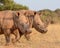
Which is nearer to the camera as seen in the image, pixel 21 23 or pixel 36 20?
pixel 21 23

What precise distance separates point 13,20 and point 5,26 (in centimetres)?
45

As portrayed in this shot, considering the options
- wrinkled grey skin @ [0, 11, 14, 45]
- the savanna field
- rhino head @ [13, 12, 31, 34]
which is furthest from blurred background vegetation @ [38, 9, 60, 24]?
wrinkled grey skin @ [0, 11, 14, 45]

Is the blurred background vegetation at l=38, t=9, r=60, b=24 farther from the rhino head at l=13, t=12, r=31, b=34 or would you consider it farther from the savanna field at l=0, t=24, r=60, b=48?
the rhino head at l=13, t=12, r=31, b=34

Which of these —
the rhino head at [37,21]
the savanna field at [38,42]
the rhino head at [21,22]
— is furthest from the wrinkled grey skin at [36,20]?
the rhino head at [21,22]

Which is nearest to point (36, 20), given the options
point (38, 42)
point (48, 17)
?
point (38, 42)

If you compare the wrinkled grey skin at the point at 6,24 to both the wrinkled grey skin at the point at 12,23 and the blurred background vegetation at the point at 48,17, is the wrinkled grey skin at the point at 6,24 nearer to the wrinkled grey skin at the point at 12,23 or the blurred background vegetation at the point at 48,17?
the wrinkled grey skin at the point at 12,23

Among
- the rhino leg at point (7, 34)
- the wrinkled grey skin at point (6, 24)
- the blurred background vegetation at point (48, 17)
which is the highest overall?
the wrinkled grey skin at point (6, 24)

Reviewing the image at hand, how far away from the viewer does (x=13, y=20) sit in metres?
12.8

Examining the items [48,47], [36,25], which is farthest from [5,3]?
[48,47]

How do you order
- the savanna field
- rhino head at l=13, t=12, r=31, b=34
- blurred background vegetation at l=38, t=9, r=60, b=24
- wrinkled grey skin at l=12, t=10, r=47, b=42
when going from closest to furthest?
the savanna field → rhino head at l=13, t=12, r=31, b=34 → wrinkled grey skin at l=12, t=10, r=47, b=42 → blurred background vegetation at l=38, t=9, r=60, b=24

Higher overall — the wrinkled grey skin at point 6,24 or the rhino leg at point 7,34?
the wrinkled grey skin at point 6,24

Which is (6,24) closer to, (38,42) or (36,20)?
(36,20)

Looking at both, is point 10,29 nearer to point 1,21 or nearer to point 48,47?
point 1,21

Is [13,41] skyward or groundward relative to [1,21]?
groundward
